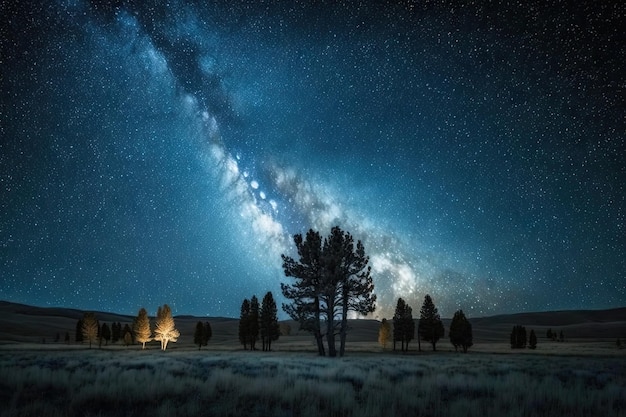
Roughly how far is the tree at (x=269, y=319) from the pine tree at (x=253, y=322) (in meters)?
1.23

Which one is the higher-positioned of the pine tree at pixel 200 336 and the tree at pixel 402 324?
the tree at pixel 402 324

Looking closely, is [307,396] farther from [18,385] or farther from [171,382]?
[18,385]

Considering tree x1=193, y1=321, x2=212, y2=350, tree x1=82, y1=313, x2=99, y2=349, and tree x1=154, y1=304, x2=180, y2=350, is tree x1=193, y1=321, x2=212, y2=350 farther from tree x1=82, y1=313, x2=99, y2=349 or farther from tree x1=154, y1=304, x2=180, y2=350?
tree x1=82, y1=313, x2=99, y2=349

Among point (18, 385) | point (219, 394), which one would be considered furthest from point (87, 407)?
point (18, 385)

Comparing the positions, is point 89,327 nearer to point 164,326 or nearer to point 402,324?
point 164,326

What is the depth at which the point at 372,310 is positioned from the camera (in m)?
35.2

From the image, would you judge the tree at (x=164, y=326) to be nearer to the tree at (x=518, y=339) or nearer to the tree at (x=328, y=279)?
the tree at (x=328, y=279)

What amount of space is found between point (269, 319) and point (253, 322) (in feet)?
9.83

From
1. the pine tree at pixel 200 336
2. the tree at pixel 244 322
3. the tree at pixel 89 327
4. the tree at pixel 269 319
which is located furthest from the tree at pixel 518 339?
the tree at pixel 89 327

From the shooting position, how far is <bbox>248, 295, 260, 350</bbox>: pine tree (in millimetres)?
68375

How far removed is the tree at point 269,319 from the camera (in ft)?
223

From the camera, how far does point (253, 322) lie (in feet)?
227

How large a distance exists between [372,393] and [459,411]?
2507 mm

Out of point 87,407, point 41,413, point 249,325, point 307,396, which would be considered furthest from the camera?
point 249,325
